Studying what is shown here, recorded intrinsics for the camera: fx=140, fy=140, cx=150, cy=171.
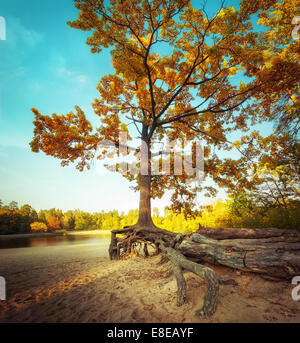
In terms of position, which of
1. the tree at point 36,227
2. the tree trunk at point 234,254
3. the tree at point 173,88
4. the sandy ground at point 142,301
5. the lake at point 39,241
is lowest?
the tree at point 36,227

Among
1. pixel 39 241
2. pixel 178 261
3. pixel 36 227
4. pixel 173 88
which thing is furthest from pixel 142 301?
pixel 36 227

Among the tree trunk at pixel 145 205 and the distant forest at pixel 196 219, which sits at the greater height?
the tree trunk at pixel 145 205

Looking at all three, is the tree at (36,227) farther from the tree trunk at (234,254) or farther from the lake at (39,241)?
the tree trunk at (234,254)

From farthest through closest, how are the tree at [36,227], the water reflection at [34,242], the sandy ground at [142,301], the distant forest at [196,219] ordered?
the tree at [36,227] → the water reflection at [34,242] → the distant forest at [196,219] → the sandy ground at [142,301]

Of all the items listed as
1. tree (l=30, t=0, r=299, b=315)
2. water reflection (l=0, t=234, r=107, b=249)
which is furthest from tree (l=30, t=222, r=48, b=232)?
tree (l=30, t=0, r=299, b=315)

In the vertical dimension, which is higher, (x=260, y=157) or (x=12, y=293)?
(x=260, y=157)

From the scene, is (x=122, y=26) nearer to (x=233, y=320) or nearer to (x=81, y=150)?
(x=81, y=150)

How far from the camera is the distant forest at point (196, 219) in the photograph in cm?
955

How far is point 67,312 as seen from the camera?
314 cm

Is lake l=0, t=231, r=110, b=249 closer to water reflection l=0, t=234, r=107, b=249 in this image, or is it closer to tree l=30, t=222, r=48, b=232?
water reflection l=0, t=234, r=107, b=249

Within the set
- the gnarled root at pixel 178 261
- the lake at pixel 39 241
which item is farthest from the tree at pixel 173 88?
the lake at pixel 39 241

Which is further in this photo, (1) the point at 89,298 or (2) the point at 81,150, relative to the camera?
(2) the point at 81,150

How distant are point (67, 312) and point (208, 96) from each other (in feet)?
31.8
